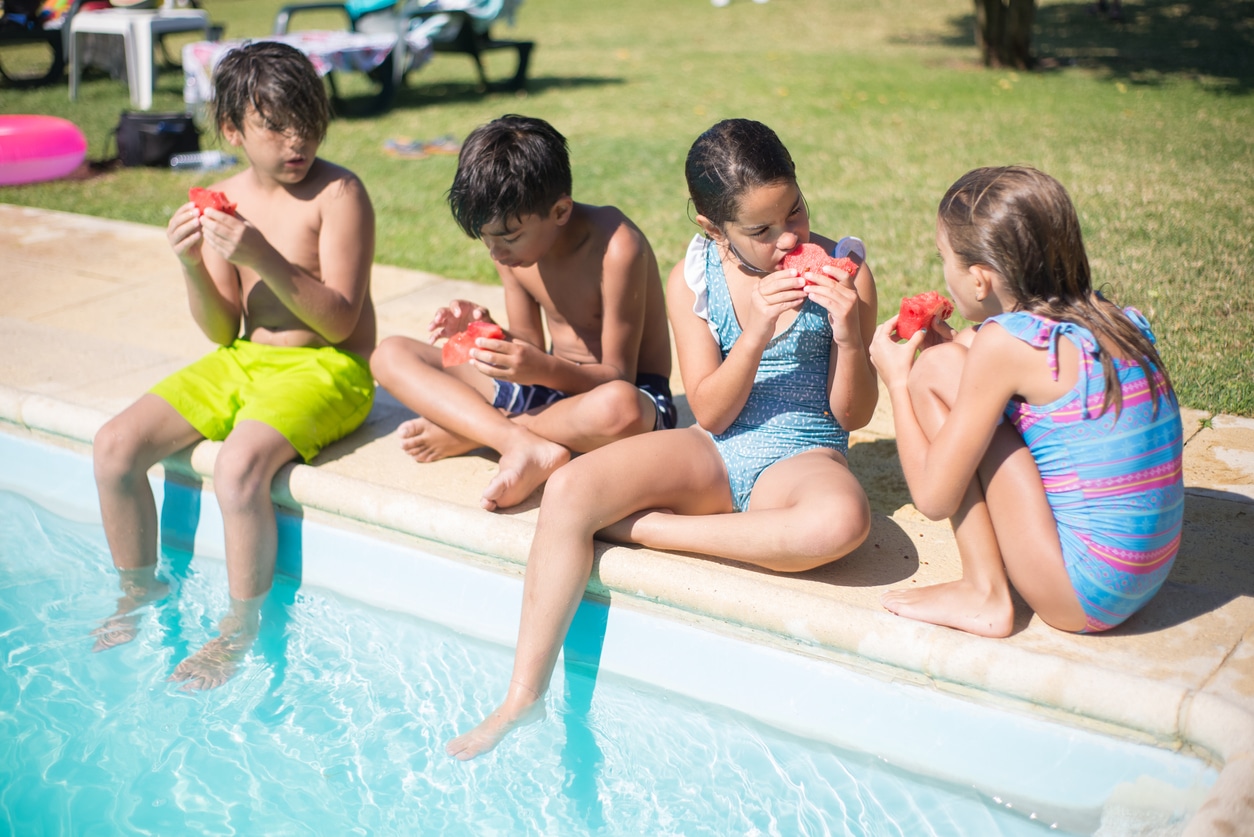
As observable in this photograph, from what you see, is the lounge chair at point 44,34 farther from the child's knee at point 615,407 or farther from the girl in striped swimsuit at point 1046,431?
the girl in striped swimsuit at point 1046,431

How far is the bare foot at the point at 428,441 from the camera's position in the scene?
411 centimetres

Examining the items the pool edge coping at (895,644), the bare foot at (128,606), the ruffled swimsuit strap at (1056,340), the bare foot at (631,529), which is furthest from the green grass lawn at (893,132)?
the bare foot at (128,606)

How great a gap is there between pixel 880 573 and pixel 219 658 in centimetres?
223

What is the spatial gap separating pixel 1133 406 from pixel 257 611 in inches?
116

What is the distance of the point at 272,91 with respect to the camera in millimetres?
4020

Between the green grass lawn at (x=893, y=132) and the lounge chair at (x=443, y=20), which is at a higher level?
the lounge chair at (x=443, y=20)

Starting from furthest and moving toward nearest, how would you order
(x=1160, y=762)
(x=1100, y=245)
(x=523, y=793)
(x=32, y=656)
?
(x=1100, y=245) < (x=32, y=656) < (x=523, y=793) < (x=1160, y=762)

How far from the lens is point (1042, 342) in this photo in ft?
8.80

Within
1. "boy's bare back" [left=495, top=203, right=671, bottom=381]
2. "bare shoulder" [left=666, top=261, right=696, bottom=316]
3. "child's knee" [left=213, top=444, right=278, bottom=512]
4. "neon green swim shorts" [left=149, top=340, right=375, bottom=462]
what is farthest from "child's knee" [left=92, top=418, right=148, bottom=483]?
"bare shoulder" [left=666, top=261, right=696, bottom=316]

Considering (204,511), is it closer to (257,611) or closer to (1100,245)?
(257,611)

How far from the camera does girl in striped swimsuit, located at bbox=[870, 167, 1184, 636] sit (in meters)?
2.70

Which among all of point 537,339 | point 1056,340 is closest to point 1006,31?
point 537,339

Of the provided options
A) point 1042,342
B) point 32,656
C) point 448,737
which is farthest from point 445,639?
point 1042,342

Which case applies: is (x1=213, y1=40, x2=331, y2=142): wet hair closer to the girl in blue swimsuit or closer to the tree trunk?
the girl in blue swimsuit
